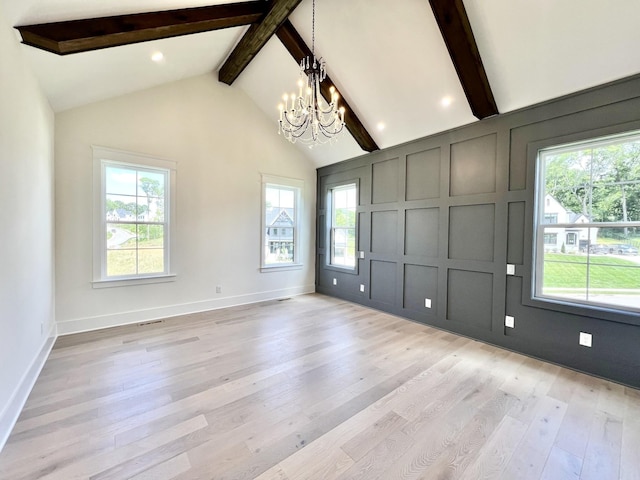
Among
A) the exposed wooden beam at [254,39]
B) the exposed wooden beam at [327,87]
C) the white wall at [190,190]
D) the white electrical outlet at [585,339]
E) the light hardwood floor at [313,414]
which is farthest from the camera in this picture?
the exposed wooden beam at [327,87]

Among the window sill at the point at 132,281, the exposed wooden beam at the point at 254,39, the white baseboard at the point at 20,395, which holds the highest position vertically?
the exposed wooden beam at the point at 254,39

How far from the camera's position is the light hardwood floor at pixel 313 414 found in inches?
60.7

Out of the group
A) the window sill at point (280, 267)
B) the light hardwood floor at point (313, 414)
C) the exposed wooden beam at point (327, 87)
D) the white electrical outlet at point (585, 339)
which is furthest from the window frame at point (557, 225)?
the window sill at point (280, 267)

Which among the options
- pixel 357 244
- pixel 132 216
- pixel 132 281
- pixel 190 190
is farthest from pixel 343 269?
pixel 132 216

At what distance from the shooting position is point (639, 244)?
2410 mm

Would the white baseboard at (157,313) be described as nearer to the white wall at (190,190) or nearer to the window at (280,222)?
the white wall at (190,190)

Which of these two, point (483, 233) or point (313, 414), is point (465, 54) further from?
point (313, 414)

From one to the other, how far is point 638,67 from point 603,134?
53 centimetres

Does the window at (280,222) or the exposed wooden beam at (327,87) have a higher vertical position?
the exposed wooden beam at (327,87)

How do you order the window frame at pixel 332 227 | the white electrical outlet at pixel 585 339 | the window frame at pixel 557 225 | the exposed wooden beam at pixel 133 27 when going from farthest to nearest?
the window frame at pixel 332 227, the white electrical outlet at pixel 585 339, the window frame at pixel 557 225, the exposed wooden beam at pixel 133 27

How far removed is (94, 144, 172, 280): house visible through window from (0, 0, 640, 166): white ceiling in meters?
0.86

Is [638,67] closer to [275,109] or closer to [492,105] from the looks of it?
[492,105]

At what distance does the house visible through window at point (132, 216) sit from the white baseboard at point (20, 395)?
1.15 meters

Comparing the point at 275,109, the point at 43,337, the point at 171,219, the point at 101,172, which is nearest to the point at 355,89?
the point at 275,109
